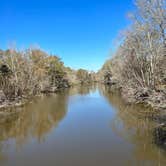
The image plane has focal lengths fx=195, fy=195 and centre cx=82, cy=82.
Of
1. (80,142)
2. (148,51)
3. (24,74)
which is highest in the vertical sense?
(148,51)

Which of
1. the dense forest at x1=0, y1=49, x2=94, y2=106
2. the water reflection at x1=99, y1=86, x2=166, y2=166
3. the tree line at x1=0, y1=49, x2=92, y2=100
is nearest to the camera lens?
the water reflection at x1=99, y1=86, x2=166, y2=166

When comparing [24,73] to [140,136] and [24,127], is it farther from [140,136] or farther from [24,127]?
[140,136]

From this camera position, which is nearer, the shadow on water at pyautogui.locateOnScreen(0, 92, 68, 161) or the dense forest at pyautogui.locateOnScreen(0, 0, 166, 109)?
the shadow on water at pyautogui.locateOnScreen(0, 92, 68, 161)

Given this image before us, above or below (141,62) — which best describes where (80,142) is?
below

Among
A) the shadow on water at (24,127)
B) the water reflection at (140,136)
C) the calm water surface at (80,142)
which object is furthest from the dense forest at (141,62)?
the shadow on water at (24,127)

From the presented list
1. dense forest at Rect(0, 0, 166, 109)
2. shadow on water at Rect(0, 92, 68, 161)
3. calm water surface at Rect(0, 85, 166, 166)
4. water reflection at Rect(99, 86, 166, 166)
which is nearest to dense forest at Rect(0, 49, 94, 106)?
dense forest at Rect(0, 0, 166, 109)

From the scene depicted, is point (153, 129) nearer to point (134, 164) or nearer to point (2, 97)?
point (134, 164)

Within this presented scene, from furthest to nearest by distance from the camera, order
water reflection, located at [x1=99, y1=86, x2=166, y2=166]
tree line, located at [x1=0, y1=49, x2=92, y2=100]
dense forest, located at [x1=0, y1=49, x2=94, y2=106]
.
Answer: tree line, located at [x1=0, y1=49, x2=92, y2=100], dense forest, located at [x1=0, y1=49, x2=94, y2=106], water reflection, located at [x1=99, y1=86, x2=166, y2=166]

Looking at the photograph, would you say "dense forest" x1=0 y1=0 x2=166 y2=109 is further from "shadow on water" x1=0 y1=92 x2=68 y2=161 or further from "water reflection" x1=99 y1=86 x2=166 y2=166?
"shadow on water" x1=0 y1=92 x2=68 y2=161

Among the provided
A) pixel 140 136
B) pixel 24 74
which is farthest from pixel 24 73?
pixel 140 136

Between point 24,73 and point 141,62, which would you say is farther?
point 24,73

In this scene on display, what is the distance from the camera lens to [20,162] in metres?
7.23

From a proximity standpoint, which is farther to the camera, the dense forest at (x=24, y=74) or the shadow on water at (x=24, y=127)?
the dense forest at (x=24, y=74)

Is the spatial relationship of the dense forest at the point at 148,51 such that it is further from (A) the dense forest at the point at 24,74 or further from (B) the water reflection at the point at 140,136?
(A) the dense forest at the point at 24,74
